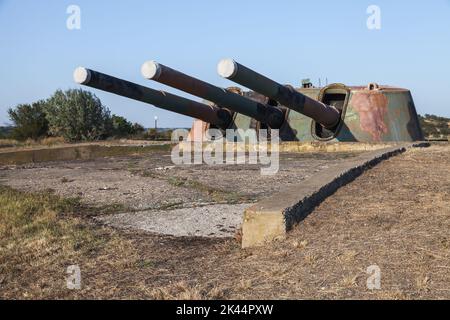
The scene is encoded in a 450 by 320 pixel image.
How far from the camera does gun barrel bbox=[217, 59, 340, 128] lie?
315 inches

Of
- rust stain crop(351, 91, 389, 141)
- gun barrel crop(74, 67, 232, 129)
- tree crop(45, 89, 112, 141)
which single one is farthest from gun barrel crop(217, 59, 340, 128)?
tree crop(45, 89, 112, 141)

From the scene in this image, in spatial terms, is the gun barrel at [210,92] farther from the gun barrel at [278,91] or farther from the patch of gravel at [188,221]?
the patch of gravel at [188,221]

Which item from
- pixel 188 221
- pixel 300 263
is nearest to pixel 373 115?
pixel 188 221

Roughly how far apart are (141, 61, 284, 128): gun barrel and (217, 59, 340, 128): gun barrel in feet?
3.08

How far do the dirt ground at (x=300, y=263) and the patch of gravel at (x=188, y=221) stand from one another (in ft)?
0.66

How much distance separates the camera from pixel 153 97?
10852 mm

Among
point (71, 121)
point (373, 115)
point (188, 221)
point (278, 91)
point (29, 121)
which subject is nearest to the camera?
point (188, 221)

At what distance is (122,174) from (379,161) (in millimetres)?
3711

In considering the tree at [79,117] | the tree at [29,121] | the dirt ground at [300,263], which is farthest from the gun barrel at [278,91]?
the tree at [29,121]

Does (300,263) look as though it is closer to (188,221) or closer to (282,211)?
(282,211)

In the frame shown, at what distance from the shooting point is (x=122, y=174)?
8.33 meters

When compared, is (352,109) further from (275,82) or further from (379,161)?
(379,161)

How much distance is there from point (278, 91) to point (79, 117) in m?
13.4
